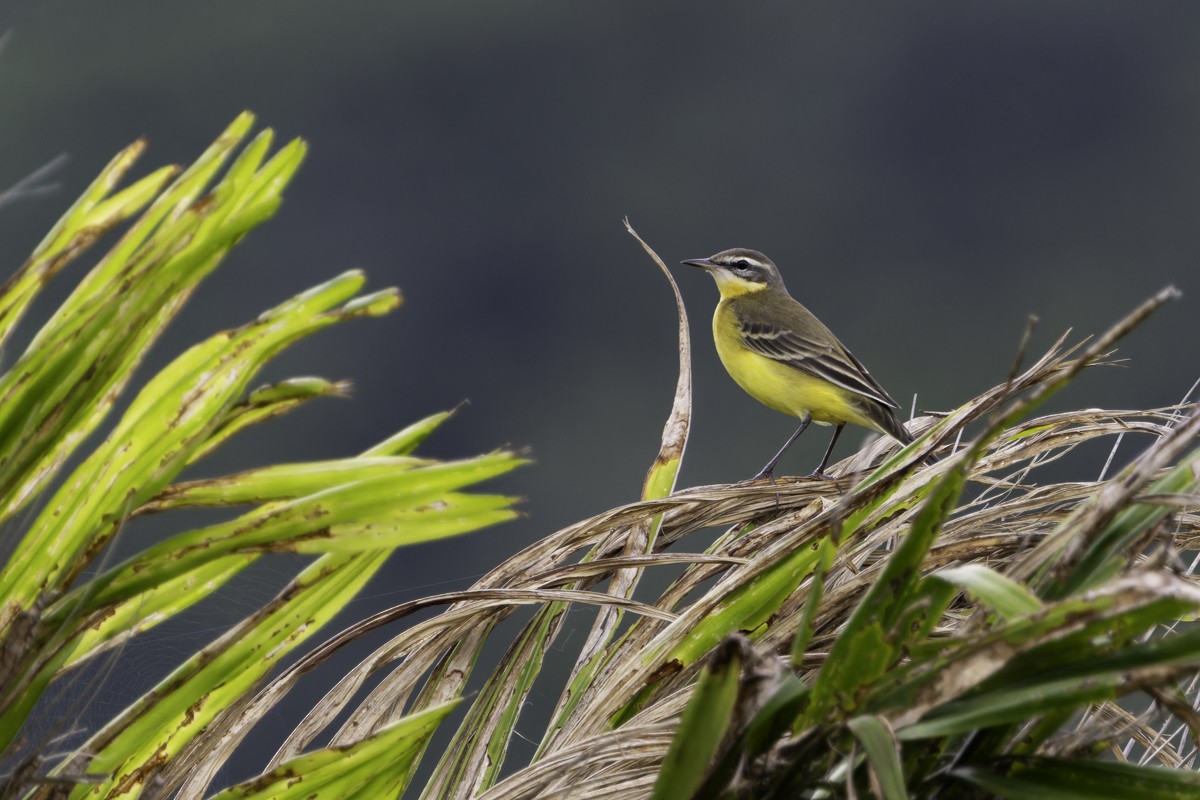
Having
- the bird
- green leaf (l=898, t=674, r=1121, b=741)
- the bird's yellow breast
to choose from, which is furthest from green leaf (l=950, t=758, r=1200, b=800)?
the bird's yellow breast

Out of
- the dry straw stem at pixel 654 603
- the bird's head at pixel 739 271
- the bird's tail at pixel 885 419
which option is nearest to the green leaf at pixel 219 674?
the dry straw stem at pixel 654 603

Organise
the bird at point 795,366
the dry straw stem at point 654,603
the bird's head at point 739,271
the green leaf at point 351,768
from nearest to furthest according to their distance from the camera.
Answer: the green leaf at point 351,768 → the dry straw stem at point 654,603 → the bird at point 795,366 → the bird's head at point 739,271

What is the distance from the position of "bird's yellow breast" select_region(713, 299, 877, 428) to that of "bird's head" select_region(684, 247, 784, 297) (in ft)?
1.80

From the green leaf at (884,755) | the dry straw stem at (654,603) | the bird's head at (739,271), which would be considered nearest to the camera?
the green leaf at (884,755)

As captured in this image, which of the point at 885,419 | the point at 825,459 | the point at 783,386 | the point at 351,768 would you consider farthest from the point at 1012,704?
the point at 783,386

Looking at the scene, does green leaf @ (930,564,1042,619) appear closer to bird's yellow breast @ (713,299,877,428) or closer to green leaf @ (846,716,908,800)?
green leaf @ (846,716,908,800)

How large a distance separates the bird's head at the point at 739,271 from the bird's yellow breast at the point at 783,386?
0.55m

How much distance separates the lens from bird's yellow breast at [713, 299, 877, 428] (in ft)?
16.1

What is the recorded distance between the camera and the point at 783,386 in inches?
201

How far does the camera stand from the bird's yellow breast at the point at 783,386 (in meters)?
4.90

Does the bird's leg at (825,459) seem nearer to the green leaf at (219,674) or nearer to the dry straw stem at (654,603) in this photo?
the dry straw stem at (654,603)

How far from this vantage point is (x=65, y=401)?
4.67ft

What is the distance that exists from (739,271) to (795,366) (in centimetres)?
114

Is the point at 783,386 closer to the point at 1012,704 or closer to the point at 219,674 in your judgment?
the point at 219,674
